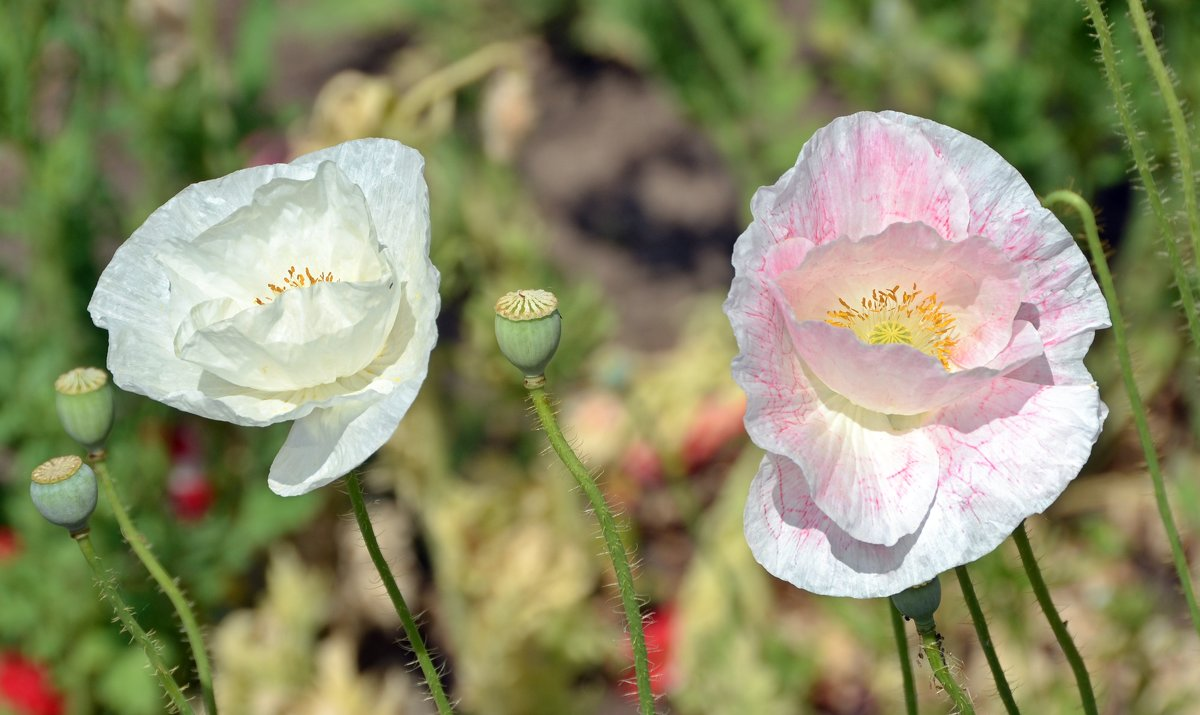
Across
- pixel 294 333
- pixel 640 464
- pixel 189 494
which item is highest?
pixel 294 333

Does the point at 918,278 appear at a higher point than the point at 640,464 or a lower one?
higher

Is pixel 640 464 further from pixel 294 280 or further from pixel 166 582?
pixel 166 582

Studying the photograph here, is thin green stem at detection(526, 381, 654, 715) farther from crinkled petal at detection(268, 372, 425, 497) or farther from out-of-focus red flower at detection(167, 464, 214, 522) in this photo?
out-of-focus red flower at detection(167, 464, 214, 522)

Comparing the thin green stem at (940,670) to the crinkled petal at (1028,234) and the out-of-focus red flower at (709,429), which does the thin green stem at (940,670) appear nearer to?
the crinkled petal at (1028,234)

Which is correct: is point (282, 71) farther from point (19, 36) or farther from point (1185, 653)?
point (1185, 653)

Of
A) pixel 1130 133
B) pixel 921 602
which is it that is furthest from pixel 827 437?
pixel 1130 133

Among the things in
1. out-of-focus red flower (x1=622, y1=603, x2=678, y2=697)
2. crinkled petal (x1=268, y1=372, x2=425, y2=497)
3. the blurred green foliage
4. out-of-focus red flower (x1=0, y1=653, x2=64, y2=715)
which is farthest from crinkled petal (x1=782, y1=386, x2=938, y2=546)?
out-of-focus red flower (x1=0, y1=653, x2=64, y2=715)

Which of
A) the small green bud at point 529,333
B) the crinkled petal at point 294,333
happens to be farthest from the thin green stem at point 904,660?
the crinkled petal at point 294,333
